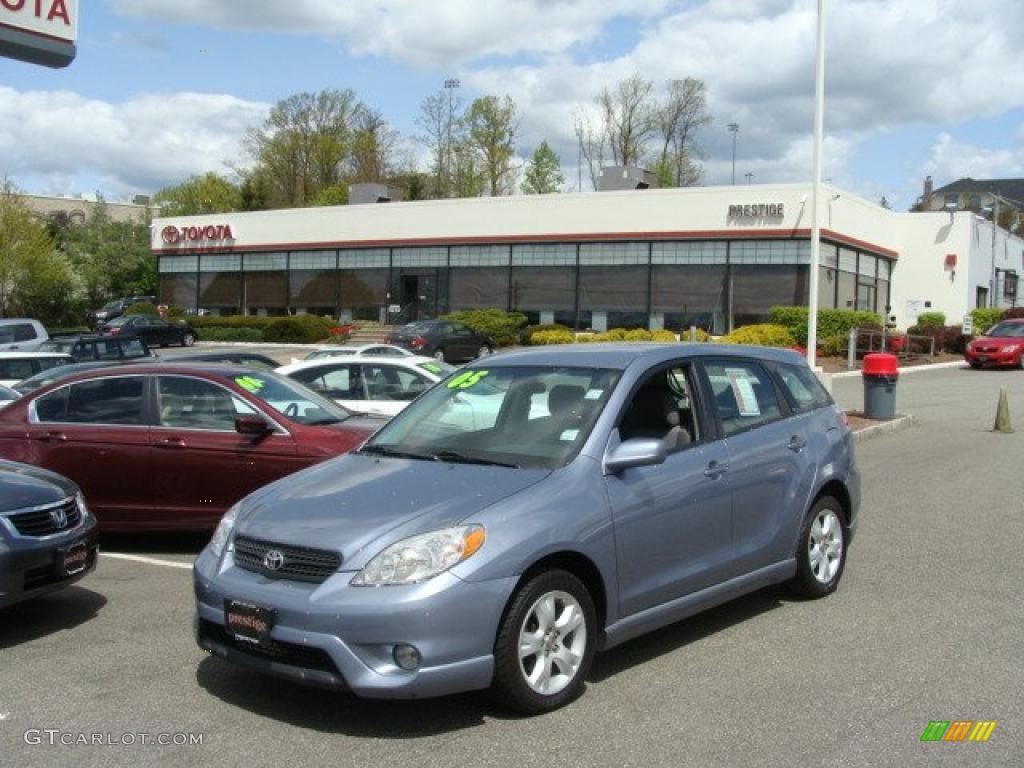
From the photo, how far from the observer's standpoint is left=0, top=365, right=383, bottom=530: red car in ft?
27.0

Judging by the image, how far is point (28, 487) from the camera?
640 cm

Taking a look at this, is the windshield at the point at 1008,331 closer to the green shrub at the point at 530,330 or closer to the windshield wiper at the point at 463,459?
the green shrub at the point at 530,330

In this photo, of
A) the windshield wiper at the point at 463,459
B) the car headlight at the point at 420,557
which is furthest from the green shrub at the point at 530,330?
the car headlight at the point at 420,557

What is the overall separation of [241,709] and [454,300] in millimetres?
39626

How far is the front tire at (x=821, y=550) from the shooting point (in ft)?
22.3

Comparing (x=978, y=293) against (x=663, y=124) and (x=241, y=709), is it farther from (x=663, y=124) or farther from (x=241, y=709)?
(x=241, y=709)

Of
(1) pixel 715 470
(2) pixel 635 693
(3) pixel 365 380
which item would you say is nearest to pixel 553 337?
(3) pixel 365 380

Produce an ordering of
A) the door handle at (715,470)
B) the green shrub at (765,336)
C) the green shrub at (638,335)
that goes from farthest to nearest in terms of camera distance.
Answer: the green shrub at (638,335) < the green shrub at (765,336) < the door handle at (715,470)

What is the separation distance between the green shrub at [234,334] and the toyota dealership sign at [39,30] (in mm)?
33427

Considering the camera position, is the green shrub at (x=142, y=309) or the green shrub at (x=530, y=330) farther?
the green shrub at (x=142, y=309)

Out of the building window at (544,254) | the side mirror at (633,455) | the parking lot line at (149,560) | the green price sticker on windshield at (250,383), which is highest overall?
the building window at (544,254)

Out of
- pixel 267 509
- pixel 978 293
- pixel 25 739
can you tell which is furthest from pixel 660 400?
pixel 978 293

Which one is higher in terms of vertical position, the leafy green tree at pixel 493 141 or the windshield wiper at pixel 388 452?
the leafy green tree at pixel 493 141

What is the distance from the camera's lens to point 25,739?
4.66m
